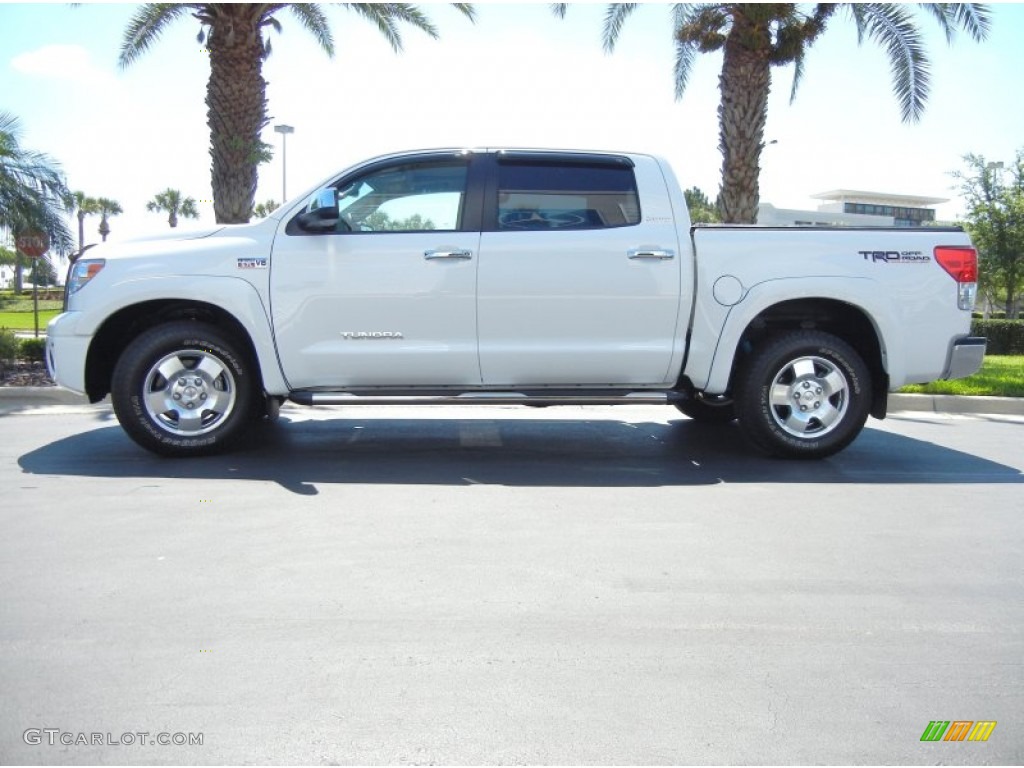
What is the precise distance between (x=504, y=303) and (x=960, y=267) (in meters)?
3.07

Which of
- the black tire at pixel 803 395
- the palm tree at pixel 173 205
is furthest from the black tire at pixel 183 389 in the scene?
the palm tree at pixel 173 205

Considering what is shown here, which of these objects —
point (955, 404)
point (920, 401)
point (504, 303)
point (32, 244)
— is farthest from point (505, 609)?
point (32, 244)

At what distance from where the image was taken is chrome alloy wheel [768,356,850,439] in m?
6.18

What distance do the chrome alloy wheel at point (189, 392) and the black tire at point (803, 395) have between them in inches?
137

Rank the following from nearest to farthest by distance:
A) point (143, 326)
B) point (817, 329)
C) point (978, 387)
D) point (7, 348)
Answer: point (143, 326), point (817, 329), point (978, 387), point (7, 348)

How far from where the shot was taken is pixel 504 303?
598 centimetres

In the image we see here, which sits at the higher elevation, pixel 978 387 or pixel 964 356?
pixel 964 356

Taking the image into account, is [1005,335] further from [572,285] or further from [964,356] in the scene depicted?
[572,285]

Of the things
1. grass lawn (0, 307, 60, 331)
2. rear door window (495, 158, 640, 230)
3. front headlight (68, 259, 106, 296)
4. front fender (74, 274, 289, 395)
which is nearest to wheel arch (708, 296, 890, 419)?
rear door window (495, 158, 640, 230)

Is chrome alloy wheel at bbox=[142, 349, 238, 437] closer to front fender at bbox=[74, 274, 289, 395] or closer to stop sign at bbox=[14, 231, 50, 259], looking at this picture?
front fender at bbox=[74, 274, 289, 395]

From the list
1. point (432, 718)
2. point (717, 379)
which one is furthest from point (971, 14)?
point (432, 718)

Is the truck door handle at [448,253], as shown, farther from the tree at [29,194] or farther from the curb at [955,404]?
the tree at [29,194]

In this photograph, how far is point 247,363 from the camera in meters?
6.12

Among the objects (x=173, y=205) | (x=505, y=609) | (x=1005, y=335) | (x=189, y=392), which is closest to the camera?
(x=505, y=609)
